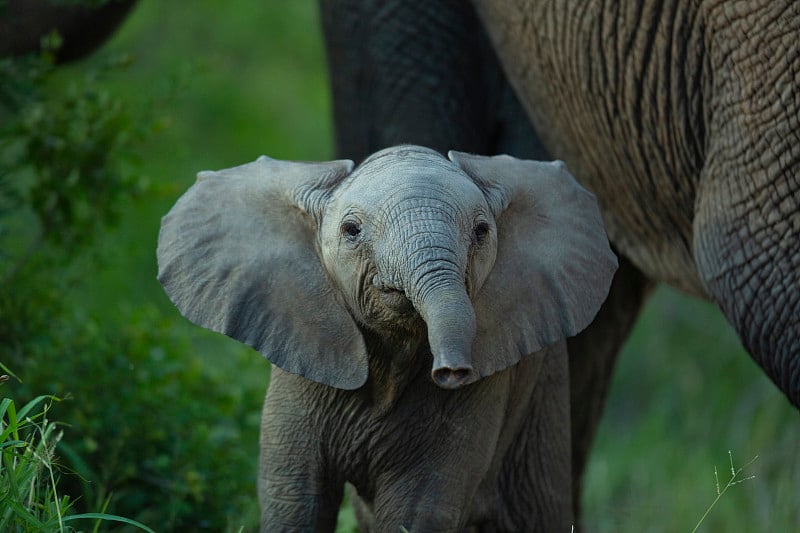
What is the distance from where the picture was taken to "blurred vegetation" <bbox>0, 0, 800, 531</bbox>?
342 centimetres

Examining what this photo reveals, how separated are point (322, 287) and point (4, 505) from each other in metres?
0.59

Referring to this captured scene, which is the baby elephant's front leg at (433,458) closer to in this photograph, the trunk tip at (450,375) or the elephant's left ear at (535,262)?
the elephant's left ear at (535,262)

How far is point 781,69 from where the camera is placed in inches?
107

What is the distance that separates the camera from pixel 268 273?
247cm

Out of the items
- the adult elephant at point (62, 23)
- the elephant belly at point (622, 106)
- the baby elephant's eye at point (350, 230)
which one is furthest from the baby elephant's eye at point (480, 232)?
the adult elephant at point (62, 23)

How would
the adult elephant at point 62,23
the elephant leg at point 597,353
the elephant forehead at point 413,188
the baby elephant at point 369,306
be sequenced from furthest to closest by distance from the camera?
1. the elephant leg at point 597,353
2. the adult elephant at point 62,23
3. the baby elephant at point 369,306
4. the elephant forehead at point 413,188

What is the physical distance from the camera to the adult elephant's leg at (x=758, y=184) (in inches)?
107

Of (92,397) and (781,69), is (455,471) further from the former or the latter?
(92,397)

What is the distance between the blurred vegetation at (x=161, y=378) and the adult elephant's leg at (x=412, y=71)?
0.37 meters

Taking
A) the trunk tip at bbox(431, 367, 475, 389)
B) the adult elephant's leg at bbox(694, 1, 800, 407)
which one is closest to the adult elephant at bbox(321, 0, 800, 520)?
the adult elephant's leg at bbox(694, 1, 800, 407)

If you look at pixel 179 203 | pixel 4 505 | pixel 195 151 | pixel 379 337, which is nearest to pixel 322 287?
pixel 379 337

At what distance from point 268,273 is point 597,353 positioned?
65.1 inches

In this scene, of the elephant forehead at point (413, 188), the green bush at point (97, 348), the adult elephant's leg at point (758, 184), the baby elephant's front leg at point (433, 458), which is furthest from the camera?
the green bush at point (97, 348)

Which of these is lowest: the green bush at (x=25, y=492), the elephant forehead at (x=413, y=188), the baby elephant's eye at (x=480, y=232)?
the green bush at (x=25, y=492)
